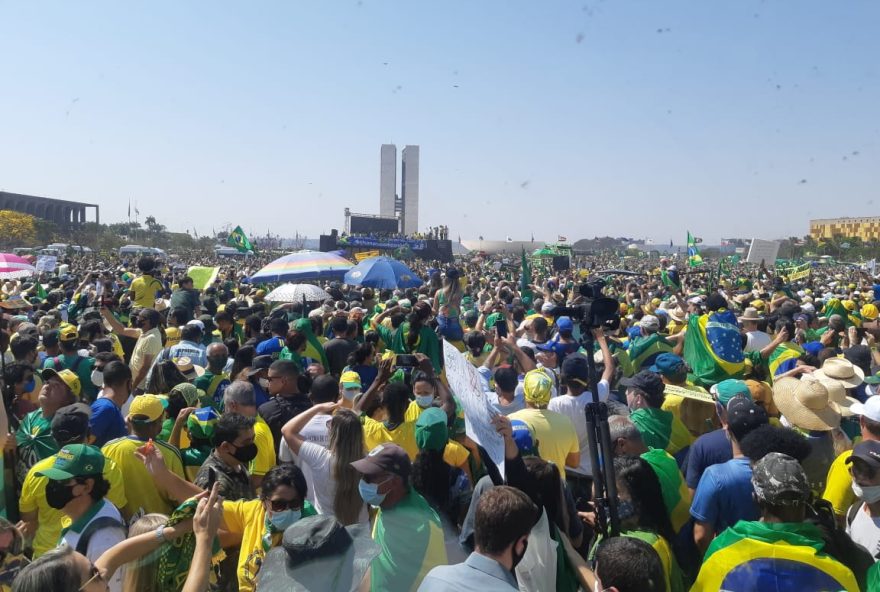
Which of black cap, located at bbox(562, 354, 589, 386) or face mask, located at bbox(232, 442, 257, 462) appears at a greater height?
black cap, located at bbox(562, 354, 589, 386)

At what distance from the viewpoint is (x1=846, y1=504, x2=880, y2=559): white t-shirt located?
9.43ft

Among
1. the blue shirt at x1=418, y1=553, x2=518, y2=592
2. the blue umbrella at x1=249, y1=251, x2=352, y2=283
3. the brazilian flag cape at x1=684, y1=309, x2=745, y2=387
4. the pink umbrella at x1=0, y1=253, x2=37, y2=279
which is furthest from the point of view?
the blue umbrella at x1=249, y1=251, x2=352, y2=283

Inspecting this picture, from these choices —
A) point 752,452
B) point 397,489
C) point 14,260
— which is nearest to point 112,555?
point 397,489

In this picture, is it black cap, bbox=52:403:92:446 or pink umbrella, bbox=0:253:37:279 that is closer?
black cap, bbox=52:403:92:446

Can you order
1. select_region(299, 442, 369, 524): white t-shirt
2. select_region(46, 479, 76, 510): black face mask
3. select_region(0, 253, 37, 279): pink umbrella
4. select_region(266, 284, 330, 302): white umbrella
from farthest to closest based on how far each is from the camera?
select_region(266, 284, 330, 302): white umbrella < select_region(0, 253, 37, 279): pink umbrella < select_region(299, 442, 369, 524): white t-shirt < select_region(46, 479, 76, 510): black face mask

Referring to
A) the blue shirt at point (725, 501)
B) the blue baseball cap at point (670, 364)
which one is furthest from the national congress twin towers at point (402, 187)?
the blue shirt at point (725, 501)

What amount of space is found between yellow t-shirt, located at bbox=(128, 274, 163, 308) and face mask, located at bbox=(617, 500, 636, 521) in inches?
366

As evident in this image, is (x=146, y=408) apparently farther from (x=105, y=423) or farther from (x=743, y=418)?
(x=743, y=418)

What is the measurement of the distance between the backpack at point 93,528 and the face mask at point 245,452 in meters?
0.73

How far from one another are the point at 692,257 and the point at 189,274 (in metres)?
17.9

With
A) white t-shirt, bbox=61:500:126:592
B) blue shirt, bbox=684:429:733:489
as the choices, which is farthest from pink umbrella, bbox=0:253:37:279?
blue shirt, bbox=684:429:733:489

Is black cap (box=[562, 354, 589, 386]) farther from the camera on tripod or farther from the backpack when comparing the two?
the backpack

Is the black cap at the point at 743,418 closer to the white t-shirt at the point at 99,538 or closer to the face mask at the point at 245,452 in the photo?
the face mask at the point at 245,452

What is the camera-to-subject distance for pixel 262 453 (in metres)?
3.96
